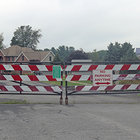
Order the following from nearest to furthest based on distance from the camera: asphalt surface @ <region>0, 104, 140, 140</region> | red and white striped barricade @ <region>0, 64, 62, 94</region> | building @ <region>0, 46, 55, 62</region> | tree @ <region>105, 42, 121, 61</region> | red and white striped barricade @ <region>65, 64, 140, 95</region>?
asphalt surface @ <region>0, 104, 140, 140</region> → red and white striped barricade @ <region>0, 64, 62, 94</region> → red and white striped barricade @ <region>65, 64, 140, 95</region> → building @ <region>0, 46, 55, 62</region> → tree @ <region>105, 42, 121, 61</region>

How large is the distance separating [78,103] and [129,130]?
3678 mm

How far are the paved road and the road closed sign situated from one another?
82 cm

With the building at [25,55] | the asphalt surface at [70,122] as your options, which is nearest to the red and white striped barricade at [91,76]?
the asphalt surface at [70,122]

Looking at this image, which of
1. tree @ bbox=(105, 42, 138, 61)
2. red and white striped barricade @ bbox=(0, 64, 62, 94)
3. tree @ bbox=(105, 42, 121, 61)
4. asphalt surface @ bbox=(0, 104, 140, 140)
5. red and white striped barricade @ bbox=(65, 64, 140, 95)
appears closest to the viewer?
asphalt surface @ bbox=(0, 104, 140, 140)

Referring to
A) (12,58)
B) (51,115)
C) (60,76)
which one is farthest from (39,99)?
(12,58)

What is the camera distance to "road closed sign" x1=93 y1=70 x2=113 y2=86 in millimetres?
9227

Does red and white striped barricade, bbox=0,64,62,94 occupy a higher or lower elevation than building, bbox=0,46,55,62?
lower

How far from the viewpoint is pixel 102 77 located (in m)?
9.29

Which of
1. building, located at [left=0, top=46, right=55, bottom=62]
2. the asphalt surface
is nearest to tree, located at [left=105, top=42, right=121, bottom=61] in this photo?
building, located at [left=0, top=46, right=55, bottom=62]

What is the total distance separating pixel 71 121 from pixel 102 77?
3103 millimetres

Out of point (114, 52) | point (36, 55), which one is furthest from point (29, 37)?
point (114, 52)

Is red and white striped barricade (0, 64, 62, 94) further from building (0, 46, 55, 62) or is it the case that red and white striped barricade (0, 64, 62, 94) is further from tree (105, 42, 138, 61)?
tree (105, 42, 138, 61)

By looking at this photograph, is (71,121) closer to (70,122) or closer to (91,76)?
(70,122)

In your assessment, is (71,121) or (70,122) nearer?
(70,122)
